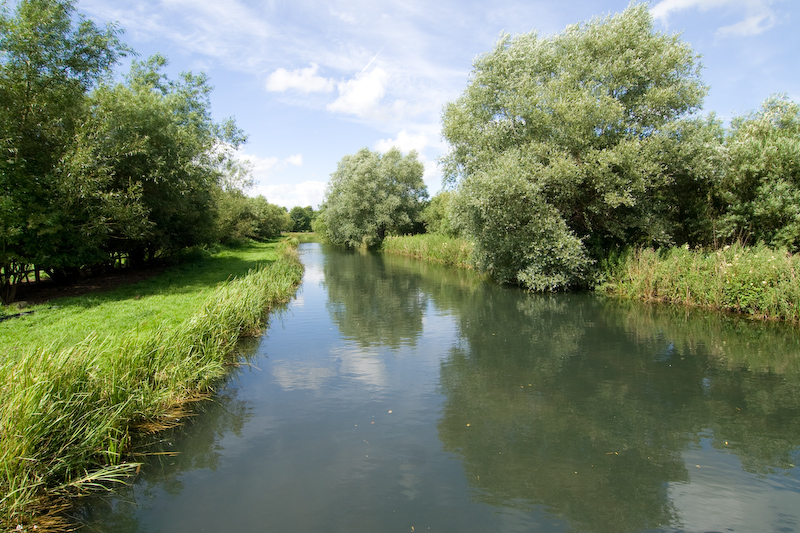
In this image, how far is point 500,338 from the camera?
12.7 metres

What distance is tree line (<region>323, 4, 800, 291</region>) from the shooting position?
17.1 metres

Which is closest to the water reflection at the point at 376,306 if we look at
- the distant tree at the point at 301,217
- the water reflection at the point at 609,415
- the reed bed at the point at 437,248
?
the water reflection at the point at 609,415

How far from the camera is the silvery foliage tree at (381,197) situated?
4803 centimetres

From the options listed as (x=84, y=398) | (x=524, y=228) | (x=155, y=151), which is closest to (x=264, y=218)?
(x=155, y=151)

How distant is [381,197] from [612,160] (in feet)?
107

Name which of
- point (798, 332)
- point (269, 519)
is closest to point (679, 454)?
point (269, 519)

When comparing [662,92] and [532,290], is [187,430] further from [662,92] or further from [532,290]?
[662,92]

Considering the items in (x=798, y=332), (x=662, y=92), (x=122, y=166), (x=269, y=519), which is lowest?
(x=269, y=519)

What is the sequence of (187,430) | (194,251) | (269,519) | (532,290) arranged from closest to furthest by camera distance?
1. (269,519)
2. (187,430)
3. (532,290)
4. (194,251)

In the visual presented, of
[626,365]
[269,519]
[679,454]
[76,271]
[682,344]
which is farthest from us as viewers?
[76,271]

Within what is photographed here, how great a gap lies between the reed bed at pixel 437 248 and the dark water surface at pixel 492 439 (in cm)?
1636

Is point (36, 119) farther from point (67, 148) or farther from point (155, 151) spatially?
point (155, 151)

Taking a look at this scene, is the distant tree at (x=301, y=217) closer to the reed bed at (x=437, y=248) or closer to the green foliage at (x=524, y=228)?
the reed bed at (x=437, y=248)

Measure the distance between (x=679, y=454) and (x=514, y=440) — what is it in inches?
91.6
